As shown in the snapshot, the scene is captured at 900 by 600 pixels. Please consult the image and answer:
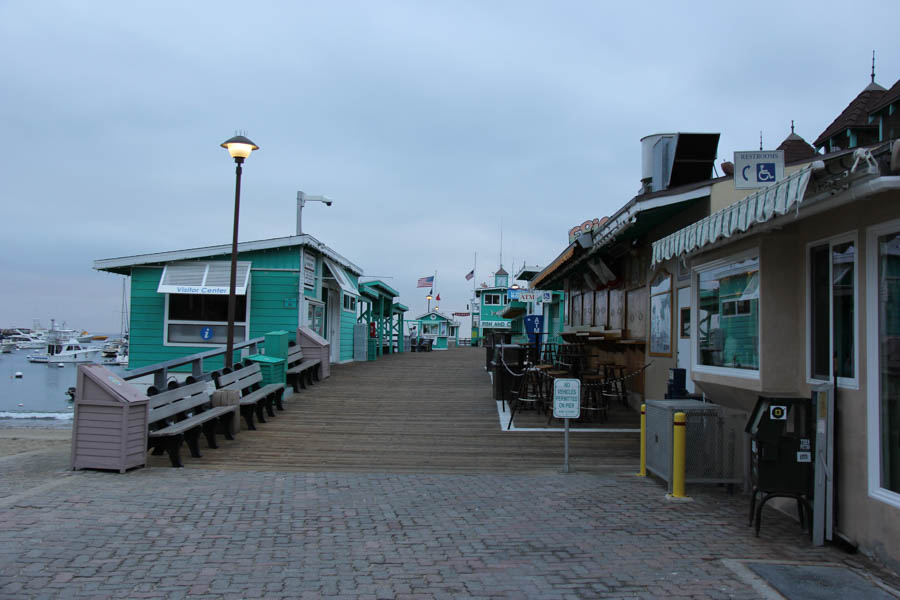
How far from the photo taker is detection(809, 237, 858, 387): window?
15.9ft

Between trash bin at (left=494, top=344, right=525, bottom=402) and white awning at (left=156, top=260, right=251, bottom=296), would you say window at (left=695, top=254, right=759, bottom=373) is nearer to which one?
trash bin at (left=494, top=344, right=525, bottom=402)

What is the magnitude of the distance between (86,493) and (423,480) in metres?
3.30

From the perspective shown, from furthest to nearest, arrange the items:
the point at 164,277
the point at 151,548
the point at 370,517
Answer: the point at 164,277 < the point at 370,517 < the point at 151,548

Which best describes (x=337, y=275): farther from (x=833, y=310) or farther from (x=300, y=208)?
(x=833, y=310)

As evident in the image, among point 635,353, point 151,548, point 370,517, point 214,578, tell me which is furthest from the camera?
point 635,353

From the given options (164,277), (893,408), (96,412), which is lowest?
(96,412)

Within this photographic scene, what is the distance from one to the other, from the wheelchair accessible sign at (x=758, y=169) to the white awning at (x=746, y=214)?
584 mm

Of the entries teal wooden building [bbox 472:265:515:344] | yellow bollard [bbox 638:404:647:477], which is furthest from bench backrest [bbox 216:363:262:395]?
teal wooden building [bbox 472:265:515:344]

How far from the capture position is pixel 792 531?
5.37m

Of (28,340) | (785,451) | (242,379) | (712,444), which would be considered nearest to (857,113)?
(712,444)

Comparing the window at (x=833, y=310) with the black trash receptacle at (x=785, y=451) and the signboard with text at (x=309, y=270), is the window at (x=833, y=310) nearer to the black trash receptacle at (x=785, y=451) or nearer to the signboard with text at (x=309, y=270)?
the black trash receptacle at (x=785, y=451)

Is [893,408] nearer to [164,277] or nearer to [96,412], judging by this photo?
[96,412]

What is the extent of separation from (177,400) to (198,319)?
7.83m

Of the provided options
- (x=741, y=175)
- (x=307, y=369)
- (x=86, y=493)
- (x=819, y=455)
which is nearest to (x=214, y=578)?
(x=86, y=493)
